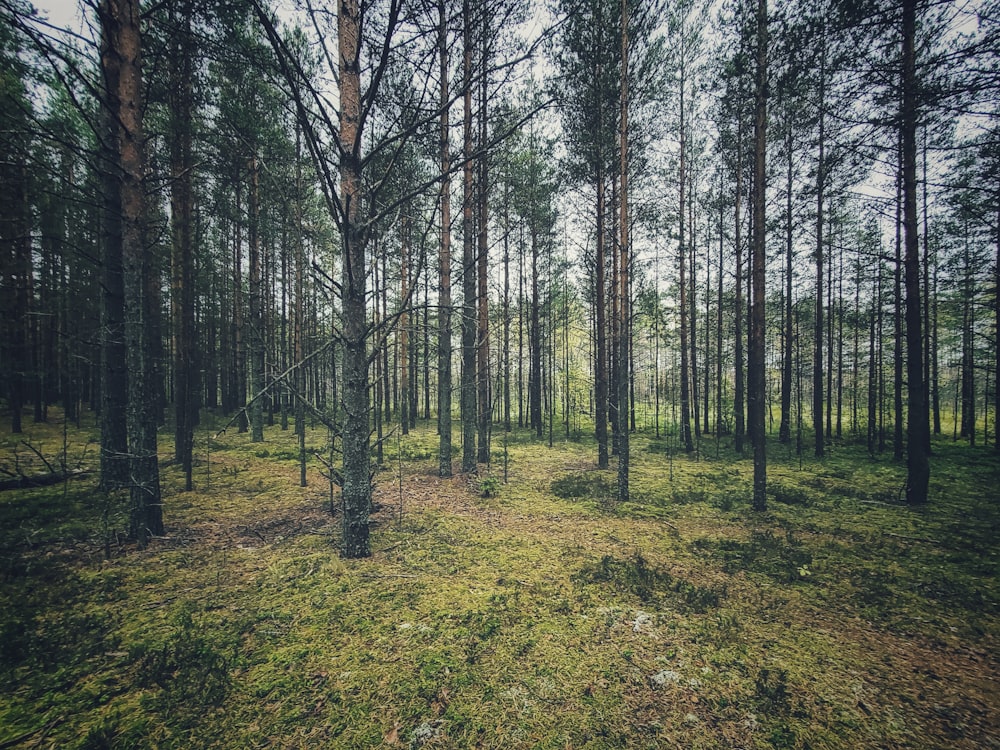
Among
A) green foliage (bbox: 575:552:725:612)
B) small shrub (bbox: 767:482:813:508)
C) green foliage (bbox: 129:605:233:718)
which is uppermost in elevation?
green foliage (bbox: 129:605:233:718)

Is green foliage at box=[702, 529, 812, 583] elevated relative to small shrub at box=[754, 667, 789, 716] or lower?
lower

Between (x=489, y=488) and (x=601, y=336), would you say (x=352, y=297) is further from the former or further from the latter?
(x=601, y=336)

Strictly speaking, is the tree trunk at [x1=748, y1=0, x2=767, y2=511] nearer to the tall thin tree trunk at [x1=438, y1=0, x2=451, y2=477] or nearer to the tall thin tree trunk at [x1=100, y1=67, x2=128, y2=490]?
the tall thin tree trunk at [x1=438, y1=0, x2=451, y2=477]

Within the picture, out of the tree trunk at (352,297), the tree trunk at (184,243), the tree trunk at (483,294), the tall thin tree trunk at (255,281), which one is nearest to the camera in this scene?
the tree trunk at (352,297)

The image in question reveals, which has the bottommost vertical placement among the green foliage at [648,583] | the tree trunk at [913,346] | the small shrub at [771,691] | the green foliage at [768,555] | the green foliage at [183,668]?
the green foliage at [768,555]

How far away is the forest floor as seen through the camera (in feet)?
8.43

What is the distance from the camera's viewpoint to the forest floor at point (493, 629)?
2.57 m

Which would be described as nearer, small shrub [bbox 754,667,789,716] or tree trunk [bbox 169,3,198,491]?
small shrub [bbox 754,667,789,716]

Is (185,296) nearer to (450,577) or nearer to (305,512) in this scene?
(305,512)

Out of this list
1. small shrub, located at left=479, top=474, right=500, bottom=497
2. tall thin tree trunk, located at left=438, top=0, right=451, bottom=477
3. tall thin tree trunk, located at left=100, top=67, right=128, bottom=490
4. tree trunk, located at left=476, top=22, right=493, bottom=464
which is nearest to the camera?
tall thin tree trunk, located at left=100, top=67, right=128, bottom=490

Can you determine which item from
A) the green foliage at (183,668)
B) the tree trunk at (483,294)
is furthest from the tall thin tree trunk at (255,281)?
the green foliage at (183,668)


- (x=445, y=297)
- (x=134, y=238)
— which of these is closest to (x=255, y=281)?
(x=445, y=297)

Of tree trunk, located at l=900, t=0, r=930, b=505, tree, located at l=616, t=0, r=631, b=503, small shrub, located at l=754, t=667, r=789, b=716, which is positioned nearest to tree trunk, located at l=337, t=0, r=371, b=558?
small shrub, located at l=754, t=667, r=789, b=716

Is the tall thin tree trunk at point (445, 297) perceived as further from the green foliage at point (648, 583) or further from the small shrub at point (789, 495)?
the small shrub at point (789, 495)
